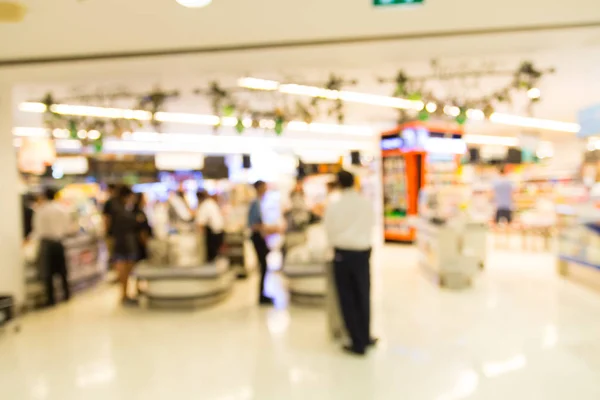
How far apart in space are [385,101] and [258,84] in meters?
3.58

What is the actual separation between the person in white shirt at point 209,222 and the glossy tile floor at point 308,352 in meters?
1.48

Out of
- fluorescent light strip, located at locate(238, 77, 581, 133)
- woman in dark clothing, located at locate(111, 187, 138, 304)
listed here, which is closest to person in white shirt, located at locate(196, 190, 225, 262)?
woman in dark clothing, located at locate(111, 187, 138, 304)

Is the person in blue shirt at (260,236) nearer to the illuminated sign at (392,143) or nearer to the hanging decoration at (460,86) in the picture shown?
the hanging decoration at (460,86)

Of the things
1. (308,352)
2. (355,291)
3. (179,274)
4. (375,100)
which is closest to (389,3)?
(355,291)

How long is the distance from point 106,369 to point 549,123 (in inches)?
572

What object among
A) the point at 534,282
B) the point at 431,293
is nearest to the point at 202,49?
the point at 431,293

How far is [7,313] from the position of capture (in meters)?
5.34

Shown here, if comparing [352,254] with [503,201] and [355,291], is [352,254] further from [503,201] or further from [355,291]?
[503,201]

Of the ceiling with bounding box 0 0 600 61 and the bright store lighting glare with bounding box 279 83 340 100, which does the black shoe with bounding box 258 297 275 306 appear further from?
the bright store lighting glare with bounding box 279 83 340 100

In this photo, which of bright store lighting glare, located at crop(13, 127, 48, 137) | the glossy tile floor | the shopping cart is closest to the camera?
the glossy tile floor

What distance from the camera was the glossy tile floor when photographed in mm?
3652

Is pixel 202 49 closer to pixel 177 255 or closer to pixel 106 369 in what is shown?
pixel 177 255

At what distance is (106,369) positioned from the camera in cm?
418

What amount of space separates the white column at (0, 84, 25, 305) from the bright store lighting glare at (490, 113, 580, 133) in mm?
10908
